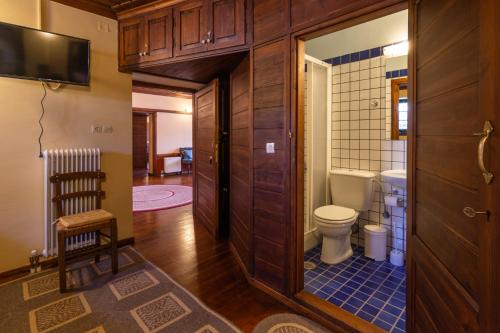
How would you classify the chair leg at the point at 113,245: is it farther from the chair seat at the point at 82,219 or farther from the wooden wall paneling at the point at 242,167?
the wooden wall paneling at the point at 242,167

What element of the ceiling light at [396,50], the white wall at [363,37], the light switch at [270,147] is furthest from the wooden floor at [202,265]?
the ceiling light at [396,50]

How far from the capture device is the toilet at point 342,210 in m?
2.50

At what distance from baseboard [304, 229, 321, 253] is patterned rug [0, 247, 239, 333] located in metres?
1.38

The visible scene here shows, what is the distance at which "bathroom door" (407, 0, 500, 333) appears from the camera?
0.69 m

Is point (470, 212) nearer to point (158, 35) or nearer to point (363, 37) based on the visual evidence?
point (363, 37)

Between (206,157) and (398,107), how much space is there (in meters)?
2.28

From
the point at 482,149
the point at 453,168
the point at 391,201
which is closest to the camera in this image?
the point at 482,149

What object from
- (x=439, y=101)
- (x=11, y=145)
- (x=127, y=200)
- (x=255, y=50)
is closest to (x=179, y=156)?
(x=127, y=200)

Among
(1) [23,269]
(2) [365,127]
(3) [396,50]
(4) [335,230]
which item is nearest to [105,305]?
(1) [23,269]

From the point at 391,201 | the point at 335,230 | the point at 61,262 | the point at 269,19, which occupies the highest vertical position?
the point at 269,19

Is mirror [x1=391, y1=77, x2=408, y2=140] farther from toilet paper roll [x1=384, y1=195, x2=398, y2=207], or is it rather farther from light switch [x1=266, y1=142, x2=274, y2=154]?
light switch [x1=266, y1=142, x2=274, y2=154]

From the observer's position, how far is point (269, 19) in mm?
1936

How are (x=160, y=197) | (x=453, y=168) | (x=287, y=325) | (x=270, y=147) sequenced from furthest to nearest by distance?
(x=160, y=197)
(x=270, y=147)
(x=287, y=325)
(x=453, y=168)

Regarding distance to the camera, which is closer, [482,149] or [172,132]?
[482,149]
